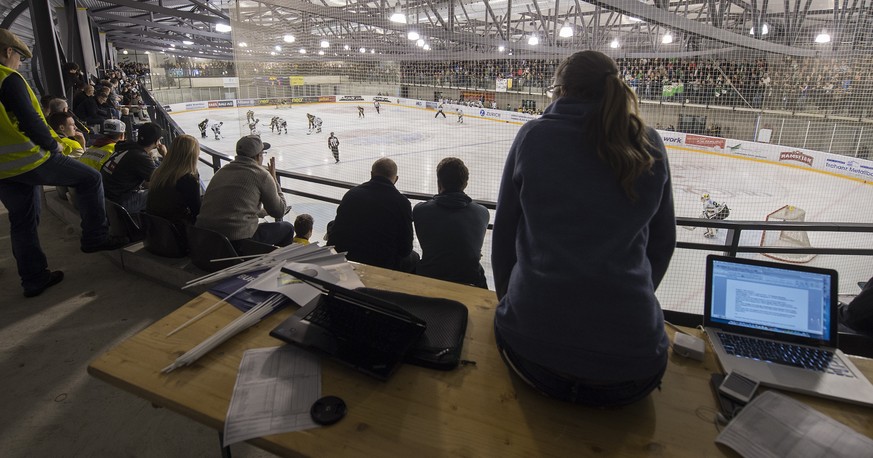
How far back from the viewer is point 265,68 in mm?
5523

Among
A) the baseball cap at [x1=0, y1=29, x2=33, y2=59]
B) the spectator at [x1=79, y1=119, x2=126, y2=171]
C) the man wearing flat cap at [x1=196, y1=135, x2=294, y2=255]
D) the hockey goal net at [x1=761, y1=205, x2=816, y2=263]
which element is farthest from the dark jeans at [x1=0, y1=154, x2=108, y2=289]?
the hockey goal net at [x1=761, y1=205, x2=816, y2=263]

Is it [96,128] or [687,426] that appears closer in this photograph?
[687,426]

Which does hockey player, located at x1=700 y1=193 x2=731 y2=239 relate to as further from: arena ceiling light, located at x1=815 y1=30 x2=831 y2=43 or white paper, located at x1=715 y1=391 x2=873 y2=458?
white paper, located at x1=715 y1=391 x2=873 y2=458

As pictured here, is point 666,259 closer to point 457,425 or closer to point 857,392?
point 857,392

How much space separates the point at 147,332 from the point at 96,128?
7.12 m

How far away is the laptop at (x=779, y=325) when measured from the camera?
1021 millimetres

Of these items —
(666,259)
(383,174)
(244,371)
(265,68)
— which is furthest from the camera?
(265,68)

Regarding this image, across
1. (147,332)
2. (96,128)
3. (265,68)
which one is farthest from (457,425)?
(96,128)

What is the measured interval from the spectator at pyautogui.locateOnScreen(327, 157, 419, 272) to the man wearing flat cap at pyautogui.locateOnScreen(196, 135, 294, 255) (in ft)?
1.60

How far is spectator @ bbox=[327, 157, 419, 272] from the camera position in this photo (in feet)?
8.01

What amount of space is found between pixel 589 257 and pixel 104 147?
3892 mm

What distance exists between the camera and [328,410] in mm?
889

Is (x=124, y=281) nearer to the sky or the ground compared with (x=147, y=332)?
nearer to the ground

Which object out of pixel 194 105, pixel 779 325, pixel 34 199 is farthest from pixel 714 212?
pixel 194 105
